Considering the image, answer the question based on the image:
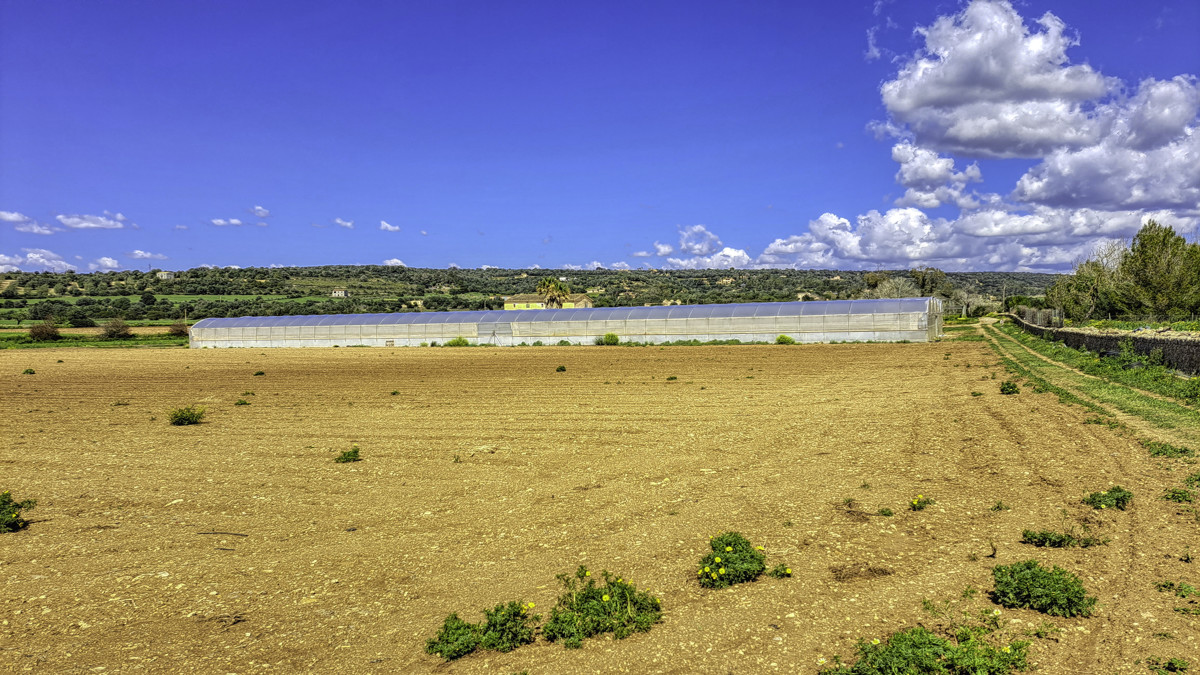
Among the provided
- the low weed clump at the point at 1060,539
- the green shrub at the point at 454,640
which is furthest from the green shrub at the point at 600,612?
the low weed clump at the point at 1060,539

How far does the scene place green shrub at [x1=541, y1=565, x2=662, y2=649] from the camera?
568 cm

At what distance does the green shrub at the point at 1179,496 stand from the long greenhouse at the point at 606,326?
41150 mm

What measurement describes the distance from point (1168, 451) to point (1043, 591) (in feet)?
24.0

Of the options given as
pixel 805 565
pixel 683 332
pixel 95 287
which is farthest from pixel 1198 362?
pixel 95 287

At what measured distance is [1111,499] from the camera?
8133 millimetres

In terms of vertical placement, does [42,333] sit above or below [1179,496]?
above

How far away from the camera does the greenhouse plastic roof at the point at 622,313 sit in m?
48.2

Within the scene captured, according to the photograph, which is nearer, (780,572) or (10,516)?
(780,572)

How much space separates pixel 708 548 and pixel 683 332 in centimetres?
4514

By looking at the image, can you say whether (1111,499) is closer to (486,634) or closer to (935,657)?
(935,657)

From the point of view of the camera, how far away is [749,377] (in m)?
26.0

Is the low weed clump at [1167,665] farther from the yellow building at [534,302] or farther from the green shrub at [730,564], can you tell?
the yellow building at [534,302]

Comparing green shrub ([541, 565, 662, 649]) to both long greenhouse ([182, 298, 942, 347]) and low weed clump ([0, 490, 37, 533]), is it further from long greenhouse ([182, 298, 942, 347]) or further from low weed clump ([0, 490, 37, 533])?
long greenhouse ([182, 298, 942, 347])

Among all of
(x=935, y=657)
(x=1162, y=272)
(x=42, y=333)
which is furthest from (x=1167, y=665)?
(x=42, y=333)
